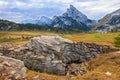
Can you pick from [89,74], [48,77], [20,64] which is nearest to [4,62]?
[20,64]

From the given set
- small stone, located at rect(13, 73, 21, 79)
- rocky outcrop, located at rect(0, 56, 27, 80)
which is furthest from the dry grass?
small stone, located at rect(13, 73, 21, 79)

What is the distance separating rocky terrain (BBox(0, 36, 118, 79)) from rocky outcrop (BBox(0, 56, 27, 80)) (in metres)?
4.13

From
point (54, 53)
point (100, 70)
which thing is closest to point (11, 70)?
point (54, 53)

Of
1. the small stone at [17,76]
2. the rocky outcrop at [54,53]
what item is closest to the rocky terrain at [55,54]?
the rocky outcrop at [54,53]

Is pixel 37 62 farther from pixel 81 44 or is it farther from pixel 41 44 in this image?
A: pixel 81 44

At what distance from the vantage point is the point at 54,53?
36.4 meters

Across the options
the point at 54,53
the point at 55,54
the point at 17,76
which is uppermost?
the point at 54,53

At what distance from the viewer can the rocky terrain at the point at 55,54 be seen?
3525 centimetres

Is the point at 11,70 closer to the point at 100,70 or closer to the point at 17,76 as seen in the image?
the point at 17,76

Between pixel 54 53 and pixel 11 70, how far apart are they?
8.12 metres

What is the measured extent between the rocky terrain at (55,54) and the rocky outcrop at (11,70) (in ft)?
13.6

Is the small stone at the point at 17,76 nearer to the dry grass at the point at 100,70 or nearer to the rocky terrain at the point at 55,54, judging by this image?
the dry grass at the point at 100,70

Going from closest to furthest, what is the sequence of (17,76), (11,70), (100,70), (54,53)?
(17,76) → (11,70) → (100,70) → (54,53)

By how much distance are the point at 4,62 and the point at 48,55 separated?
687cm
